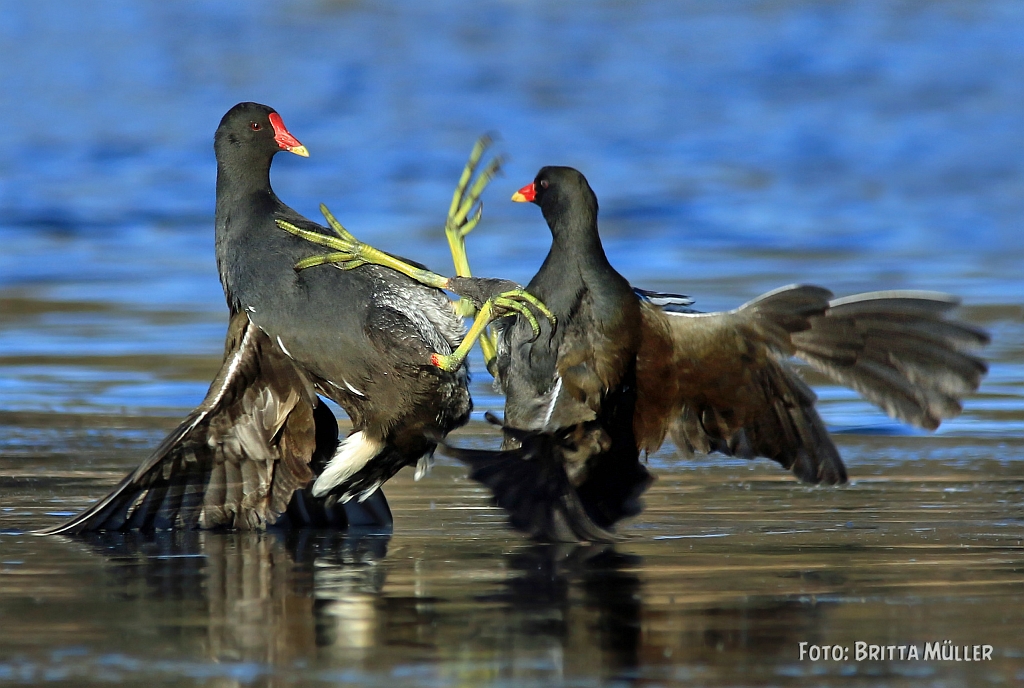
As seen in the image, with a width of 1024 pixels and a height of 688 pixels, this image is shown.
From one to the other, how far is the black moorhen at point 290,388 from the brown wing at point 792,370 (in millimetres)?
756

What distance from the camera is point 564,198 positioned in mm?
5480

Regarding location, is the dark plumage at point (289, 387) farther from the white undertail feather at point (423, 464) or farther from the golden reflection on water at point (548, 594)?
the golden reflection on water at point (548, 594)

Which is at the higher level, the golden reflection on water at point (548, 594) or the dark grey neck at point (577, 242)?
the dark grey neck at point (577, 242)

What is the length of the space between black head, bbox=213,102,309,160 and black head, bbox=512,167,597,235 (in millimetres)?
903

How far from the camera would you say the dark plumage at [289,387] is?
5.64 meters

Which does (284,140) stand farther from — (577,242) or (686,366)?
(686,366)

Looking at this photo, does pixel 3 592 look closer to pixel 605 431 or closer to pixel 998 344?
pixel 605 431

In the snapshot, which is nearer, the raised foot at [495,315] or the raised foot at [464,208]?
the raised foot at [495,315]

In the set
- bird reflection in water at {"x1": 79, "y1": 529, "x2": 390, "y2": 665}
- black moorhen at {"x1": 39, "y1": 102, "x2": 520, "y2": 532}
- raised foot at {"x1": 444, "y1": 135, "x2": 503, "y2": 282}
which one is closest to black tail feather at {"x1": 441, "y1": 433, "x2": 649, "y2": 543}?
bird reflection in water at {"x1": 79, "y1": 529, "x2": 390, "y2": 665}

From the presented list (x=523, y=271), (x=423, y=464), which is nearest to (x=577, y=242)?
(x=423, y=464)

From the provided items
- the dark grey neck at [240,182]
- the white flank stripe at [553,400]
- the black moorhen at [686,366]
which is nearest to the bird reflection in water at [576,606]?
the black moorhen at [686,366]

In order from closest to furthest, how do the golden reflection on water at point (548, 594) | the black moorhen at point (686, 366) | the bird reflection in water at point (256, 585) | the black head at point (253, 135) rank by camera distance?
the golden reflection on water at point (548, 594) → the bird reflection in water at point (256, 585) → the black moorhen at point (686, 366) → the black head at point (253, 135)

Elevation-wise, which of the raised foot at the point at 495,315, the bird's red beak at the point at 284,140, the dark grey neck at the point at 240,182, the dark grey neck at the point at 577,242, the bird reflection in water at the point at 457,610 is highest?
the bird's red beak at the point at 284,140

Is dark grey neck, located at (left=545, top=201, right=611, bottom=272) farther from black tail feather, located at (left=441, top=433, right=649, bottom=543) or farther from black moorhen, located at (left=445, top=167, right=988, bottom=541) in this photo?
black tail feather, located at (left=441, top=433, right=649, bottom=543)
